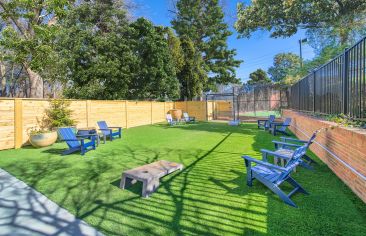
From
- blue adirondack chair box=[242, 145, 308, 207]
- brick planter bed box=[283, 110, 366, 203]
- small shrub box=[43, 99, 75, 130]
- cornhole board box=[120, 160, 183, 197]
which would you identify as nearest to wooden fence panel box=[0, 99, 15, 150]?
small shrub box=[43, 99, 75, 130]

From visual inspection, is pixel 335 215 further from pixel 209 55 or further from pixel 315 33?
pixel 209 55

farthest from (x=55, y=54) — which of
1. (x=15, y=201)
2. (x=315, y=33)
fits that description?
(x=315, y=33)

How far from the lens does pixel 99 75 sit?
16250 mm

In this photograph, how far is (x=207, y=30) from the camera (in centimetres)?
2580

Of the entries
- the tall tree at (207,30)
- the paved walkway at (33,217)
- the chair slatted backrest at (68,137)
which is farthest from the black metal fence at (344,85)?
the tall tree at (207,30)

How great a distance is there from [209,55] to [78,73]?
14.9 meters

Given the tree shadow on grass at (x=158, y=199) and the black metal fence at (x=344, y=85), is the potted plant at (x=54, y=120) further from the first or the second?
the black metal fence at (x=344, y=85)

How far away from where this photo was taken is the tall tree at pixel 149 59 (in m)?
17.8

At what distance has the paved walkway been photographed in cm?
274

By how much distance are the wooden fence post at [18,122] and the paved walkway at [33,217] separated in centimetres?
488

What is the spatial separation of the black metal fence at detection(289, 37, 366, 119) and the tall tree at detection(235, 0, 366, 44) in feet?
21.1

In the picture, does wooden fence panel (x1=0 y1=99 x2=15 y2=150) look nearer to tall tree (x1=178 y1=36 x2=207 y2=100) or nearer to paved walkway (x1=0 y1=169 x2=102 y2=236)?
paved walkway (x1=0 y1=169 x2=102 y2=236)

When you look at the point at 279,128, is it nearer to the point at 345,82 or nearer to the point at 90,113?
the point at 345,82

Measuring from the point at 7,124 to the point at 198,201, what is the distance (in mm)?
7714
